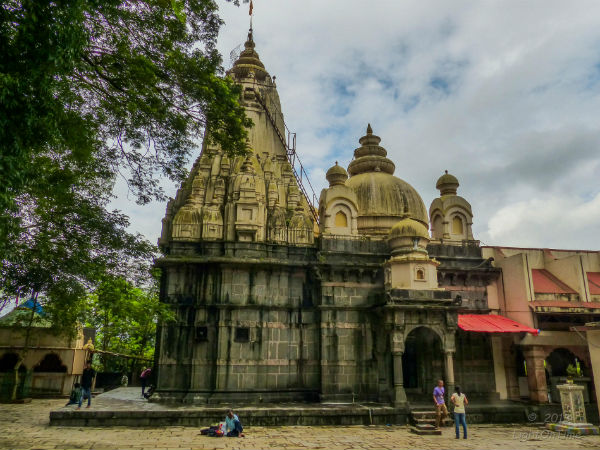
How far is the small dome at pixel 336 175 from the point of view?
24094 mm

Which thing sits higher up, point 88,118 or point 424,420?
point 88,118

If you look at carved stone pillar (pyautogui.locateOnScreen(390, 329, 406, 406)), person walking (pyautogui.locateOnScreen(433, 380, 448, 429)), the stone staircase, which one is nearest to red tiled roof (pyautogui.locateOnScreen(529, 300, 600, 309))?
carved stone pillar (pyautogui.locateOnScreen(390, 329, 406, 406))

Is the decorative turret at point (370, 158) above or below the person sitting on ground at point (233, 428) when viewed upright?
above

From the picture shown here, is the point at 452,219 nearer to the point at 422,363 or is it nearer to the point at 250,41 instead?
the point at 422,363

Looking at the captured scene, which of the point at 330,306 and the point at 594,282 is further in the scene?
the point at 594,282

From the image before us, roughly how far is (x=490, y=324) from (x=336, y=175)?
10.4m

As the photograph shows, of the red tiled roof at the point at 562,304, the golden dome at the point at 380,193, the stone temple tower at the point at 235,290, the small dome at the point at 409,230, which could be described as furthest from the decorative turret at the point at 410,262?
the red tiled roof at the point at 562,304

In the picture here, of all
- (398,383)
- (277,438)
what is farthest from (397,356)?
(277,438)

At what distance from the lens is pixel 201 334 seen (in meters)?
18.3

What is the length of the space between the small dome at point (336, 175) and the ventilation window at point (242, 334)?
9496mm

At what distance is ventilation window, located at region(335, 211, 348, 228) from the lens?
70.7 feet

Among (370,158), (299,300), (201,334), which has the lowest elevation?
(201,334)

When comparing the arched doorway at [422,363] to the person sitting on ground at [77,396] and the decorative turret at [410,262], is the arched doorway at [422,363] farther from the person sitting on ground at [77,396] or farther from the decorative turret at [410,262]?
the person sitting on ground at [77,396]

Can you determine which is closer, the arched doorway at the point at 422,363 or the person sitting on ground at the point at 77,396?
the person sitting on ground at the point at 77,396
